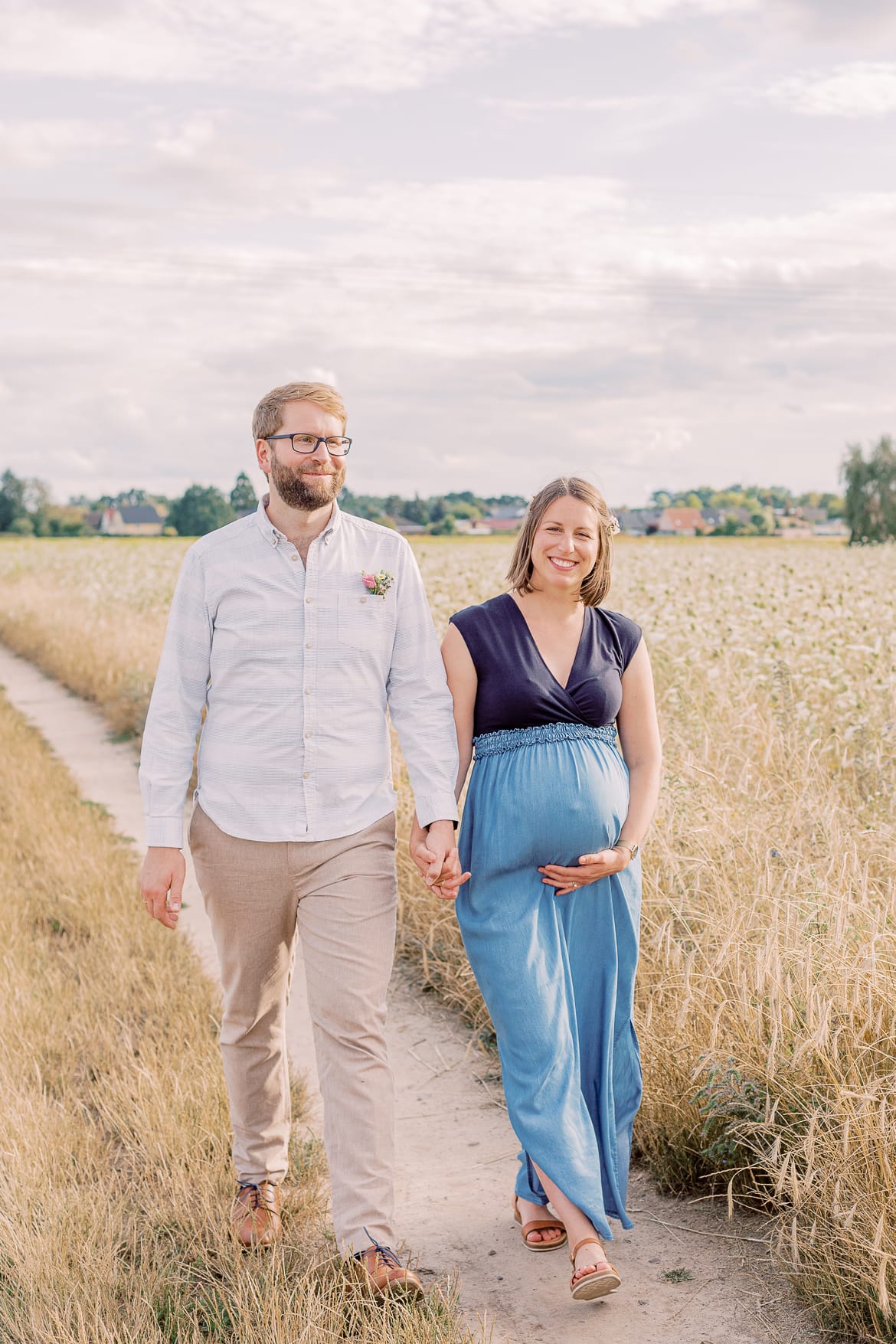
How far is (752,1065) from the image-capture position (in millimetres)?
3566

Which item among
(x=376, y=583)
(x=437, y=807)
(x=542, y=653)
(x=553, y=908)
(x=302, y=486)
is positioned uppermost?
(x=302, y=486)

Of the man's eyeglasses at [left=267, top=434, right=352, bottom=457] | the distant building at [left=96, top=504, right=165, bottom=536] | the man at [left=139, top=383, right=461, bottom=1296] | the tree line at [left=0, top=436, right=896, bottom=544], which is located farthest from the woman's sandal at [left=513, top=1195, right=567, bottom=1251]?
the distant building at [left=96, top=504, right=165, bottom=536]

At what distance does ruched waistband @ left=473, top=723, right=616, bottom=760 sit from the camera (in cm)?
346

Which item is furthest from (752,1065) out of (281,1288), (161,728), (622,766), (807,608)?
(807,608)

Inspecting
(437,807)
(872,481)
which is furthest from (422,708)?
(872,481)

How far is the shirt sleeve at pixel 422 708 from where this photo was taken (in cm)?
340

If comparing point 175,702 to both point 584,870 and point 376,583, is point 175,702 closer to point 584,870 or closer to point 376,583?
point 376,583

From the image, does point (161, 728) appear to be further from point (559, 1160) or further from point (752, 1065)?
point (752, 1065)

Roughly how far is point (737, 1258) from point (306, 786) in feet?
5.94

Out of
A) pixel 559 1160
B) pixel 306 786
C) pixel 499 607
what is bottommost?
pixel 559 1160

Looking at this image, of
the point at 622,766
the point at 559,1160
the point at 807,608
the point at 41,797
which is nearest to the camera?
the point at 559,1160

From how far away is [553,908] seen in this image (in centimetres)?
342

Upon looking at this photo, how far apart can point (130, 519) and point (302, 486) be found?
98.4 metres

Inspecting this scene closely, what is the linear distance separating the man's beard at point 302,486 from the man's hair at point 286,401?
0.09 m
